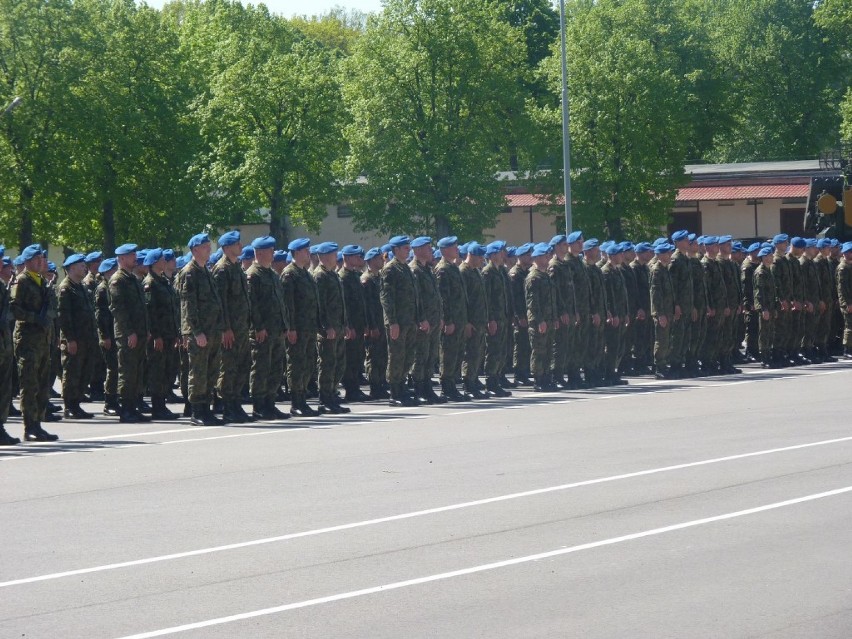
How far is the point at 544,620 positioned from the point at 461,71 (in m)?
46.2

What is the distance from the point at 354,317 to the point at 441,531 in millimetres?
11488

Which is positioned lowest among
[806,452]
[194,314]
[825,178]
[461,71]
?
[806,452]

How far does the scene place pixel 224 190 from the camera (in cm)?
5550

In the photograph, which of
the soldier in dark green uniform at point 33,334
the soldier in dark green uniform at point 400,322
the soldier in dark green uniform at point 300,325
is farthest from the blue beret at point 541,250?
the soldier in dark green uniform at point 33,334

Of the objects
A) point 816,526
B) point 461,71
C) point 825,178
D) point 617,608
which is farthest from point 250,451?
point 461,71

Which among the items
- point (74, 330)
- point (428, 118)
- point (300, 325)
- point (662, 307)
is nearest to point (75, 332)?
point (74, 330)

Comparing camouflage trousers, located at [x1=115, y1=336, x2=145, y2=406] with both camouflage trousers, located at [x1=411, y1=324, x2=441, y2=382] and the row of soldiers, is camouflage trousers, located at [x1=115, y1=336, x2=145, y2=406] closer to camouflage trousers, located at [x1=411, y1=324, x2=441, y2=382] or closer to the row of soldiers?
the row of soldiers

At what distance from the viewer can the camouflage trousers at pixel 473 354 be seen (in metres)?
20.2

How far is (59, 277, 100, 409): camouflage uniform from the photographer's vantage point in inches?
724

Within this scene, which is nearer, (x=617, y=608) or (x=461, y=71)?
(x=617, y=608)

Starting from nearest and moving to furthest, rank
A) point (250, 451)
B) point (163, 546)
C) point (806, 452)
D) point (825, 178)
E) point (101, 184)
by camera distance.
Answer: point (163, 546)
point (806, 452)
point (250, 451)
point (825, 178)
point (101, 184)

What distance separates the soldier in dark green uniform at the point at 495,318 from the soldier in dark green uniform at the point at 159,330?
14.3 feet

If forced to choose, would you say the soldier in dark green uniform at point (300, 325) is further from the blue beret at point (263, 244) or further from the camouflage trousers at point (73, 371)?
the camouflage trousers at point (73, 371)

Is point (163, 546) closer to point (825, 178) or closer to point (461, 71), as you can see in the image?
point (825, 178)
